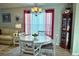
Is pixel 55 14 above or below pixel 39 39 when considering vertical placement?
above

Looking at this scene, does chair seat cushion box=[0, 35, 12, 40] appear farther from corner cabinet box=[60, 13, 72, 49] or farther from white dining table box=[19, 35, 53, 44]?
corner cabinet box=[60, 13, 72, 49]

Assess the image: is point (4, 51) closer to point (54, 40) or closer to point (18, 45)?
point (18, 45)

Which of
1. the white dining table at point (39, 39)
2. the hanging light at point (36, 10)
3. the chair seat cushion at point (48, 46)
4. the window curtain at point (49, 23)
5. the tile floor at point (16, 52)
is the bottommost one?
the tile floor at point (16, 52)

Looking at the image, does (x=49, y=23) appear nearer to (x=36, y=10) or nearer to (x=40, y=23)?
(x=40, y=23)

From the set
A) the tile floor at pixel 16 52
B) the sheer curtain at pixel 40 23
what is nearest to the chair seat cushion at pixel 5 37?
the tile floor at pixel 16 52

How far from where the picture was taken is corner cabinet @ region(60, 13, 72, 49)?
67.6 inches

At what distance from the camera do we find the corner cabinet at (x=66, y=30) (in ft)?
5.63

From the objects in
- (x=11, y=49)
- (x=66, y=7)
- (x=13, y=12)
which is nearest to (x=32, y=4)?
(x=13, y=12)

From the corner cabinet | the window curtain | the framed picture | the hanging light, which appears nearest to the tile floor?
the corner cabinet

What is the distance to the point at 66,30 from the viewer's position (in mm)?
1738

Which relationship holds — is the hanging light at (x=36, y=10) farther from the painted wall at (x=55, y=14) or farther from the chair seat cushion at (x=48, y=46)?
the chair seat cushion at (x=48, y=46)

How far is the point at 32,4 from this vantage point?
1.67 m

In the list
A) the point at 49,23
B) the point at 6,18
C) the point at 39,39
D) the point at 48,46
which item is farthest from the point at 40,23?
the point at 6,18

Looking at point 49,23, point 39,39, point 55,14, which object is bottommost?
point 39,39
